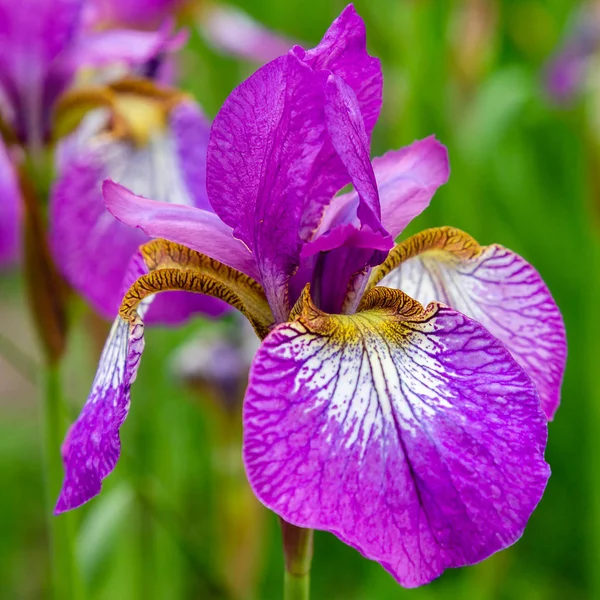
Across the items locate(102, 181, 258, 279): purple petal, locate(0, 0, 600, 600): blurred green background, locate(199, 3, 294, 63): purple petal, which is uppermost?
locate(102, 181, 258, 279): purple petal

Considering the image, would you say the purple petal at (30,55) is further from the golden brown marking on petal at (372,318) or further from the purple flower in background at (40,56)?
the golden brown marking on petal at (372,318)

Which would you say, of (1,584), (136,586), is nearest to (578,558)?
(136,586)

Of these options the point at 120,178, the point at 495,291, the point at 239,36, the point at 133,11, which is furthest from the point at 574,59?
the point at 495,291

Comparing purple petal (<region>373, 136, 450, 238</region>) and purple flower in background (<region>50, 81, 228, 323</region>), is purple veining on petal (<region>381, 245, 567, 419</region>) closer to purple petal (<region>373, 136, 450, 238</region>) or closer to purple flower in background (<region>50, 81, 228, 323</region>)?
purple petal (<region>373, 136, 450, 238</region>)

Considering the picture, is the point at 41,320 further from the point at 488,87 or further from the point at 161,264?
the point at 488,87

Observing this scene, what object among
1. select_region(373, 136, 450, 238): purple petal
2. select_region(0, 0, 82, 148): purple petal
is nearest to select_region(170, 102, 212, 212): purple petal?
select_region(0, 0, 82, 148): purple petal

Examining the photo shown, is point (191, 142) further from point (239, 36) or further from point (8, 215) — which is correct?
point (239, 36)

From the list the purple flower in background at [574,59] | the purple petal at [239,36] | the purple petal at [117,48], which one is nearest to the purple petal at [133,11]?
the purple petal at [239,36]

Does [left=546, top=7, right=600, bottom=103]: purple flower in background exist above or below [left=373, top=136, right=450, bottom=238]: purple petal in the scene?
below
